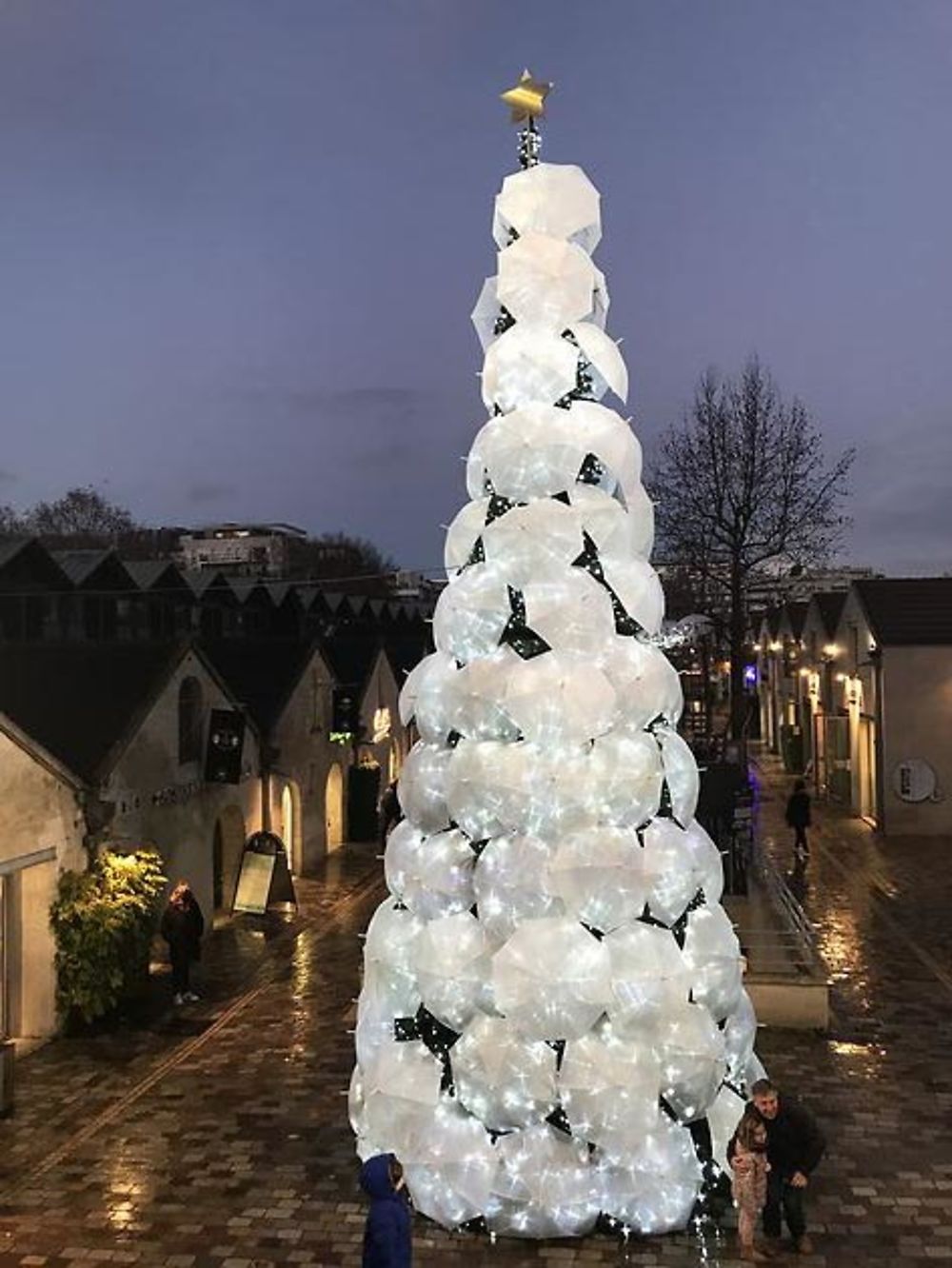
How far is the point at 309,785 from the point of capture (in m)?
25.5

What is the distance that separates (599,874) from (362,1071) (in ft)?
8.57

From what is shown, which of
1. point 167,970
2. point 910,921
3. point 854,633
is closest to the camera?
point 167,970

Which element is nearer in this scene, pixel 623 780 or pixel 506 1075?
pixel 506 1075

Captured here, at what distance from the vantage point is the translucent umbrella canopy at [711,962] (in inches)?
343

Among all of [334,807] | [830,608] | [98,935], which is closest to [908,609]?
[830,608]

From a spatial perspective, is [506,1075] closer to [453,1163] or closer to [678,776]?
[453,1163]

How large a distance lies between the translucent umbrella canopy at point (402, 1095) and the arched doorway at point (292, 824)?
50.0ft

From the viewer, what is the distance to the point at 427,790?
9.05 meters

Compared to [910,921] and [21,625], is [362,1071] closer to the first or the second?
[910,921]

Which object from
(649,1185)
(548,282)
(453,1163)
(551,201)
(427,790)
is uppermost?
(551,201)

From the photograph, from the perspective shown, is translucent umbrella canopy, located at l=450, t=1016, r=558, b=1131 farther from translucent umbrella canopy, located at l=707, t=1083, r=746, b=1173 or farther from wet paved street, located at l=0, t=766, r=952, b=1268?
translucent umbrella canopy, located at l=707, t=1083, r=746, b=1173

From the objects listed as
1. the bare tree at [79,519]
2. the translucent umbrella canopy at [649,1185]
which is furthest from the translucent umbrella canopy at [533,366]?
the bare tree at [79,519]

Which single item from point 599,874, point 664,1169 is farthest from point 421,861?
point 664,1169

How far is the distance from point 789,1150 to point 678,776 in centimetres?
278
